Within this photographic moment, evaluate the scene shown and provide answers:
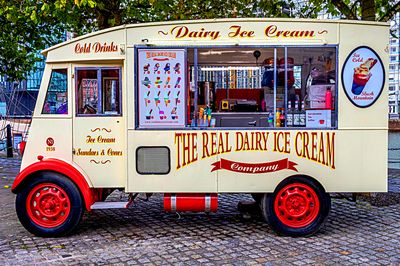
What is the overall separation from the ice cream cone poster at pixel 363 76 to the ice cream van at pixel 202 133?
13 millimetres

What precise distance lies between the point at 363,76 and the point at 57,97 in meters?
4.17

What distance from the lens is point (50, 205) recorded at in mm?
6266

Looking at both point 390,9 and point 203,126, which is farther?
point 390,9

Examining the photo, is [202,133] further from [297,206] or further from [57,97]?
[57,97]

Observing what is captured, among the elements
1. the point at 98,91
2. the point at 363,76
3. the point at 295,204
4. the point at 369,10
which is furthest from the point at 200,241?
the point at 369,10

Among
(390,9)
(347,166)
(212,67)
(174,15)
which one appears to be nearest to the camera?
(347,166)

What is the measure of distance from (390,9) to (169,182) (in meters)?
6.06

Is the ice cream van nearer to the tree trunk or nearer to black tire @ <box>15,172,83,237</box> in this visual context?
black tire @ <box>15,172,83,237</box>

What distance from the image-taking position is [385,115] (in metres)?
6.22

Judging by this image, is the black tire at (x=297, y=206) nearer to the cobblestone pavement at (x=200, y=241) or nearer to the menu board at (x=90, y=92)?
the cobblestone pavement at (x=200, y=241)

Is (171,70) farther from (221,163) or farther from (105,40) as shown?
(221,163)

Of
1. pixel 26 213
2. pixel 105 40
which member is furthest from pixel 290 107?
pixel 26 213

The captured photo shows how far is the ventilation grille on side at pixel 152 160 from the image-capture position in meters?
6.20

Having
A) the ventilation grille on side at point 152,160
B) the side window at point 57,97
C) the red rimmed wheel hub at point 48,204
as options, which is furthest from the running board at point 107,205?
the side window at point 57,97
